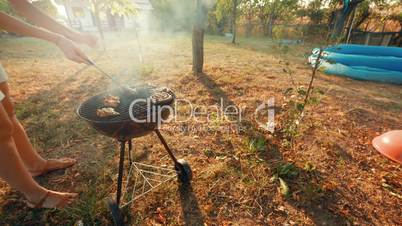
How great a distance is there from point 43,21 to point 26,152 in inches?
52.7

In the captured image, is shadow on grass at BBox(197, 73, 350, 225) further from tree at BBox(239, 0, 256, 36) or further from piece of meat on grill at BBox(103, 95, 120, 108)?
tree at BBox(239, 0, 256, 36)

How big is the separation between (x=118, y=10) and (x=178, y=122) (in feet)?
20.5

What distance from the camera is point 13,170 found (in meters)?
1.51

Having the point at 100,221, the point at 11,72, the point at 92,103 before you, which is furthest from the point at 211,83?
the point at 11,72

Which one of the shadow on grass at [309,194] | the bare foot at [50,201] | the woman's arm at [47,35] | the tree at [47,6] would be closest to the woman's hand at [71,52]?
the woman's arm at [47,35]

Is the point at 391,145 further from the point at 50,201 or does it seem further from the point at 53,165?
the point at 53,165

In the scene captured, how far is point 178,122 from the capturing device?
11.6 ft

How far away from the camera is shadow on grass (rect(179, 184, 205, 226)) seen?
1.90 meters

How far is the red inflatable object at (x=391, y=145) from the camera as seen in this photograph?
210 cm

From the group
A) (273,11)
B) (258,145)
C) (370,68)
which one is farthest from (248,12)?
(258,145)

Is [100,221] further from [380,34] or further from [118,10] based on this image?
[380,34]

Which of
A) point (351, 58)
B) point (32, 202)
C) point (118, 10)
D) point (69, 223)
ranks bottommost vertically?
point (69, 223)

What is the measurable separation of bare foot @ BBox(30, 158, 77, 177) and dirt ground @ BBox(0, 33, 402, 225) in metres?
0.07

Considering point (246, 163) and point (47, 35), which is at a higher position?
point (47, 35)
